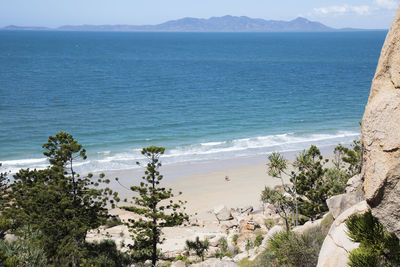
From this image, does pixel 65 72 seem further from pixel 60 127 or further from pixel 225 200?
pixel 225 200

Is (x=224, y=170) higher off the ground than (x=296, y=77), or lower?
lower

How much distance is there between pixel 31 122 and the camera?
48.4 metres

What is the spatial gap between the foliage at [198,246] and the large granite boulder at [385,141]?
52.3 ft

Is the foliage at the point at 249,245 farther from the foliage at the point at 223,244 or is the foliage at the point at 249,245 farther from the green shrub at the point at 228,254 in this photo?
the foliage at the point at 223,244

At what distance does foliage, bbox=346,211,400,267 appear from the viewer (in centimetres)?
630

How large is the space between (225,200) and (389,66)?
84.7 feet

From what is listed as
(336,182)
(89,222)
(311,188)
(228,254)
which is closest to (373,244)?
(228,254)

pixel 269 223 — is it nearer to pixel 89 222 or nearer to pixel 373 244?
pixel 89 222

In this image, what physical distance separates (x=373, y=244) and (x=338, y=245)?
206cm

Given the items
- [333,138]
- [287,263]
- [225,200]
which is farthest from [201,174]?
[287,263]

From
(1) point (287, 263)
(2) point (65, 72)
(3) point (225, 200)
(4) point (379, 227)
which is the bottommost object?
(3) point (225, 200)

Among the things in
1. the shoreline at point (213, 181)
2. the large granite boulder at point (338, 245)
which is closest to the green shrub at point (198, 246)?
the shoreline at point (213, 181)

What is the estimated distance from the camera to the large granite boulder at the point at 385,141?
600 cm

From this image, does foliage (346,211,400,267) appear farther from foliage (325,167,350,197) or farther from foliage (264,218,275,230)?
foliage (264,218,275,230)
